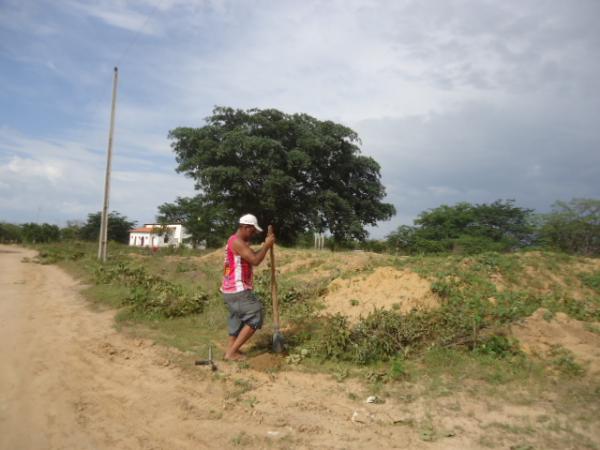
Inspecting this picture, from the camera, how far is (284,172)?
901 inches

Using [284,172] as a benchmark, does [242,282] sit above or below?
below

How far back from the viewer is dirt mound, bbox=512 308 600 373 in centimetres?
505

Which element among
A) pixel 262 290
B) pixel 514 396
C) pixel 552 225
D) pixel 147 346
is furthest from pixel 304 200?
pixel 514 396

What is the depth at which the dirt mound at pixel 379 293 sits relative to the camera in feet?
21.6

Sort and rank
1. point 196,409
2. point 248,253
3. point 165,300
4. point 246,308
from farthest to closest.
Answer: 1. point 165,300
2. point 246,308
3. point 248,253
4. point 196,409

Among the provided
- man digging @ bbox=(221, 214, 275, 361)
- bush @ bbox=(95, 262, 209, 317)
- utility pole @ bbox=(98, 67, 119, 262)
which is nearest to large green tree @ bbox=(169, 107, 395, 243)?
utility pole @ bbox=(98, 67, 119, 262)

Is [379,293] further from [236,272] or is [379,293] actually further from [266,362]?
[236,272]

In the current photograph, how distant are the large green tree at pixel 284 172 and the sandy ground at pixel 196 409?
17.0m

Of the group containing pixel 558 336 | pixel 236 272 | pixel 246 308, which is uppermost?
pixel 236 272

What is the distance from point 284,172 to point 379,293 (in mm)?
16426

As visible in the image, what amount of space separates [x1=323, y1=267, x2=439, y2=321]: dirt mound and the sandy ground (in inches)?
74.2

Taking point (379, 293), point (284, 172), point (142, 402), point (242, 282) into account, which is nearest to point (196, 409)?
point (142, 402)

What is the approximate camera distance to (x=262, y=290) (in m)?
8.30

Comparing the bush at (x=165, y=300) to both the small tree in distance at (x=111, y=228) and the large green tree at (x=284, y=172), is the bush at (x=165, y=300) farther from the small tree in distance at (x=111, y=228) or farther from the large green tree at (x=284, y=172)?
the small tree in distance at (x=111, y=228)
